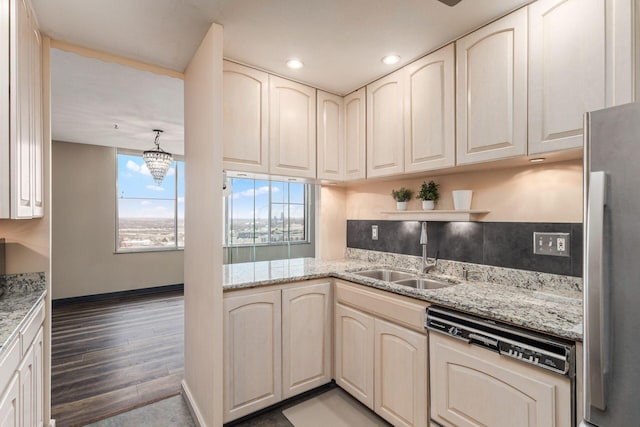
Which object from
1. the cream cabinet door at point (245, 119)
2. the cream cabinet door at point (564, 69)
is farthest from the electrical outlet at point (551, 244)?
the cream cabinet door at point (245, 119)

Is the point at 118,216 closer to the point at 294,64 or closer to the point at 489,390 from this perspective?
the point at 294,64

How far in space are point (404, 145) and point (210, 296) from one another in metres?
→ 1.64

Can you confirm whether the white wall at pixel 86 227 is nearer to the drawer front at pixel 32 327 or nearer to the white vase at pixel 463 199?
the drawer front at pixel 32 327

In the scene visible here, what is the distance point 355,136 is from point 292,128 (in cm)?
56

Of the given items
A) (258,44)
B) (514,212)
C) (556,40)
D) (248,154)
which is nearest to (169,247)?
(248,154)

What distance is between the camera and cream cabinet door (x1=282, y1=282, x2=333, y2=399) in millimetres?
2123

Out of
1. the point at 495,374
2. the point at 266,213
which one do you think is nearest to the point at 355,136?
the point at 266,213

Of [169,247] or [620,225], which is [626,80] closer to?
[620,225]

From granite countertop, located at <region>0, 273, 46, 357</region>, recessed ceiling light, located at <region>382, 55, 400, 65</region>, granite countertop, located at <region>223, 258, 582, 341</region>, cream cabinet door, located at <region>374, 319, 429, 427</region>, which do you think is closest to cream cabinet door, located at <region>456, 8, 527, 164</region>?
recessed ceiling light, located at <region>382, 55, 400, 65</region>

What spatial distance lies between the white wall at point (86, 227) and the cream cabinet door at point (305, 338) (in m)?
4.19

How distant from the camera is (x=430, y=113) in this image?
2.05m

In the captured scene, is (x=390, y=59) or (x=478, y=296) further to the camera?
(x=390, y=59)

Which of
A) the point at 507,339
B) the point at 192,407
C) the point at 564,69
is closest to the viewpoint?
the point at 507,339

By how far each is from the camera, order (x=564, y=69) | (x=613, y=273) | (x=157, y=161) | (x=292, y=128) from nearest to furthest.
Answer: (x=613, y=273) < (x=564, y=69) < (x=292, y=128) < (x=157, y=161)
